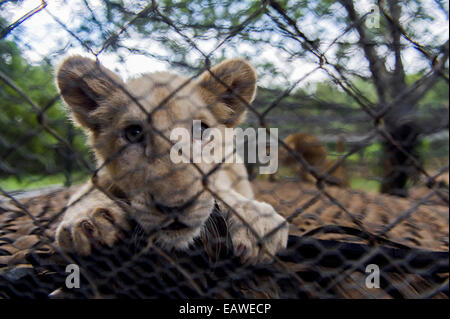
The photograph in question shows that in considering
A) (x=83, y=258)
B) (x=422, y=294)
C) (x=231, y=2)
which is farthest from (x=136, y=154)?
(x=422, y=294)

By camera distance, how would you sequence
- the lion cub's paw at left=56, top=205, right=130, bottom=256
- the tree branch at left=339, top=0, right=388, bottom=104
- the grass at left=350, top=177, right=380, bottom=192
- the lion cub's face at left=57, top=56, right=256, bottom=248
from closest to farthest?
the tree branch at left=339, top=0, right=388, bottom=104 → the lion cub's face at left=57, top=56, right=256, bottom=248 → the lion cub's paw at left=56, top=205, right=130, bottom=256 → the grass at left=350, top=177, right=380, bottom=192

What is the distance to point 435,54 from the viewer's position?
0.81m

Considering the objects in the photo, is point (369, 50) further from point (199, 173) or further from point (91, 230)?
point (91, 230)

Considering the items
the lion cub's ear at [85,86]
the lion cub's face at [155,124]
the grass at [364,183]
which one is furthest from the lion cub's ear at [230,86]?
the grass at [364,183]

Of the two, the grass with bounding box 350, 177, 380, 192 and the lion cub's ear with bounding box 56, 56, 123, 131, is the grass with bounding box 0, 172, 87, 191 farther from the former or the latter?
the grass with bounding box 350, 177, 380, 192

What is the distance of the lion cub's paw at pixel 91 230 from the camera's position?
4.31 ft

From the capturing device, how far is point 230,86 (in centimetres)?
147

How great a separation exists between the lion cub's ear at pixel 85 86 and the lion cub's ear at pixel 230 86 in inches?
18.2

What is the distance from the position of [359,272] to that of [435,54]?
2.73ft

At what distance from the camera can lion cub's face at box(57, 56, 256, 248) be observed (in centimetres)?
118

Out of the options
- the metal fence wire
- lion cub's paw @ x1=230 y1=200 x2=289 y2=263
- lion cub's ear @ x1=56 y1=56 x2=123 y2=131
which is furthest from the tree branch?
lion cub's ear @ x1=56 y1=56 x2=123 y2=131

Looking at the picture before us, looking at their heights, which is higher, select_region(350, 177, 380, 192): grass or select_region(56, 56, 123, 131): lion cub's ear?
select_region(56, 56, 123, 131): lion cub's ear

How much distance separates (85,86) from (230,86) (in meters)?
0.73

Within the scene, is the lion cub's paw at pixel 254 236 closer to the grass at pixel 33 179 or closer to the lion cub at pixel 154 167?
the lion cub at pixel 154 167
